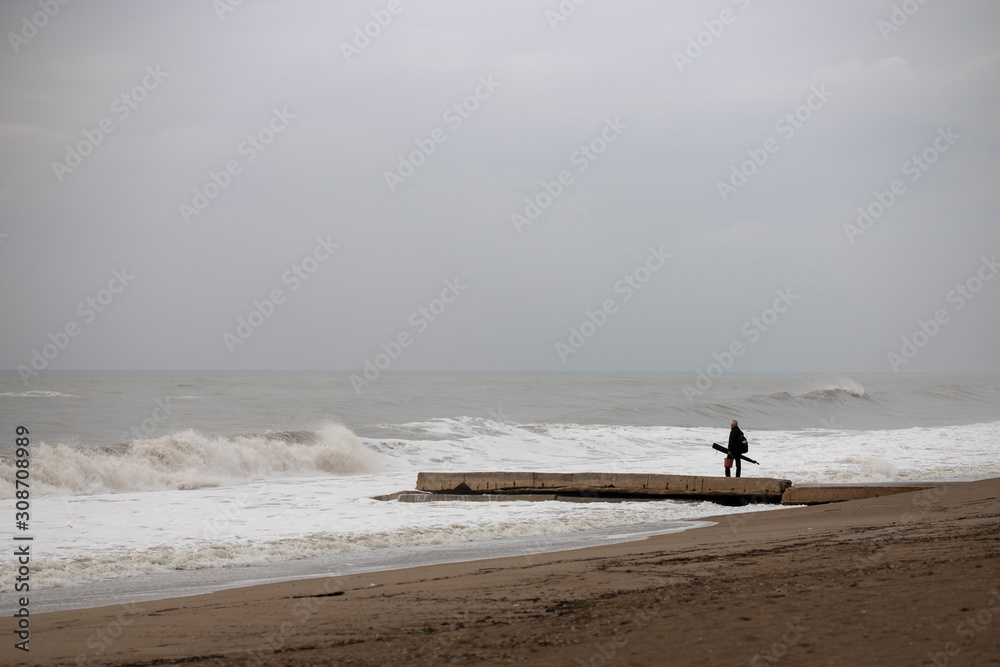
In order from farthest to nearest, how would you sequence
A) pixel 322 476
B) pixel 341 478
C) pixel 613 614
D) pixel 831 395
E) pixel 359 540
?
pixel 831 395
pixel 322 476
pixel 341 478
pixel 359 540
pixel 613 614

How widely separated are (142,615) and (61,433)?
25133mm

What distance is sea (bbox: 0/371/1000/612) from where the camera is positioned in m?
8.87

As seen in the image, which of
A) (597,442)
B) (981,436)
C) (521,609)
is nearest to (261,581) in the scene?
(521,609)

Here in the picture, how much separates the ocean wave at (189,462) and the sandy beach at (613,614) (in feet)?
36.2

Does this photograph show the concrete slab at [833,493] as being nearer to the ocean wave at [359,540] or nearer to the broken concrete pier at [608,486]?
the broken concrete pier at [608,486]

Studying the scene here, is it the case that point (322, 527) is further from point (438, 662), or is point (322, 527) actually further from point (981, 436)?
point (981, 436)

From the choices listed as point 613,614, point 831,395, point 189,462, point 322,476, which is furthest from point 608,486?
point 831,395

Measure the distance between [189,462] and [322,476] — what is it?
306 centimetres

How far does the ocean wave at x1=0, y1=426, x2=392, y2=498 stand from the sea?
0.14ft

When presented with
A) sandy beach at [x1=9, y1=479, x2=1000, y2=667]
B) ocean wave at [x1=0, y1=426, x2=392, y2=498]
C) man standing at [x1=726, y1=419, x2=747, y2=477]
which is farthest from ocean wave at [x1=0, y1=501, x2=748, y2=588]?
ocean wave at [x1=0, y1=426, x2=392, y2=498]

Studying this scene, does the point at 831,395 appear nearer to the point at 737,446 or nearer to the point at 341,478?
the point at 737,446

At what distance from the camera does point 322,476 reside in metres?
19.5

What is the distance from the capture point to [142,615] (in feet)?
20.0

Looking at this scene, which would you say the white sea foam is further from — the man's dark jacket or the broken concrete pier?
the man's dark jacket
